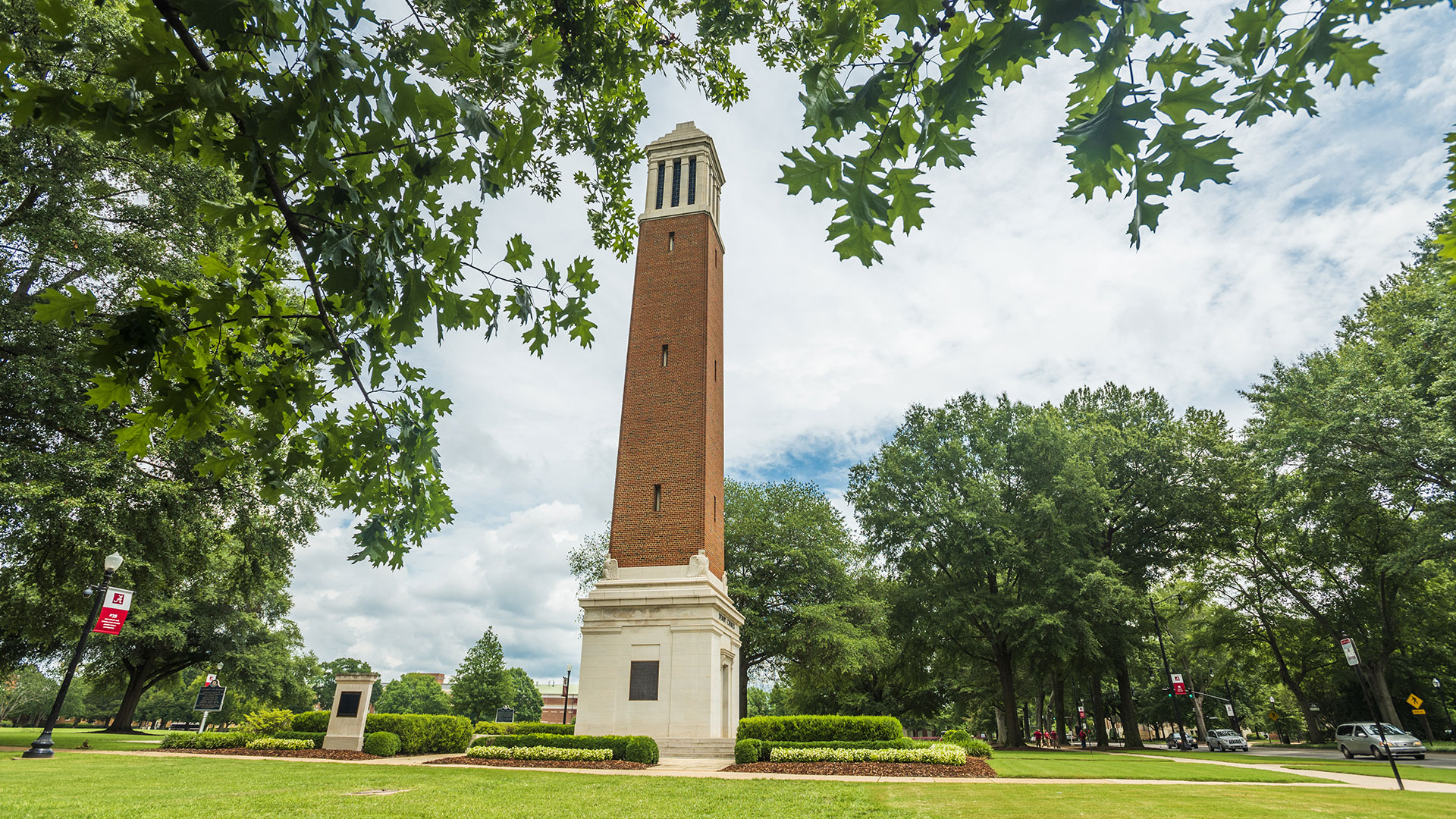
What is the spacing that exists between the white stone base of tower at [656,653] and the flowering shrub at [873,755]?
385 centimetres

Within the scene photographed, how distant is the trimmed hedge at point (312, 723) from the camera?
21.4 meters

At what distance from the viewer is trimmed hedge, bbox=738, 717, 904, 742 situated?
18344 mm

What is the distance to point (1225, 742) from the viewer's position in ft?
122

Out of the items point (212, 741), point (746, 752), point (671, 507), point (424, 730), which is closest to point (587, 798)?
point (746, 752)

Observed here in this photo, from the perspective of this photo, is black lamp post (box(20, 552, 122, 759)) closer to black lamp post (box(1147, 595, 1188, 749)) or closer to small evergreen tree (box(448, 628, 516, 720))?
small evergreen tree (box(448, 628, 516, 720))

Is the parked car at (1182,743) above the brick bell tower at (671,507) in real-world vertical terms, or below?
below

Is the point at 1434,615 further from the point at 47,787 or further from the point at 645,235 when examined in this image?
the point at 47,787

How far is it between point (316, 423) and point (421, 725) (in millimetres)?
20465

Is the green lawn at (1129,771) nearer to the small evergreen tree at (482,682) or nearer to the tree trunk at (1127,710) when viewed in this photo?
the tree trunk at (1127,710)

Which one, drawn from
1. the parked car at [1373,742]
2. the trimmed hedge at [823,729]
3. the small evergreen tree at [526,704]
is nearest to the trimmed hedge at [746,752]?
the trimmed hedge at [823,729]

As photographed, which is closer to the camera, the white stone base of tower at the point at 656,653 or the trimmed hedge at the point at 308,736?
the trimmed hedge at the point at 308,736

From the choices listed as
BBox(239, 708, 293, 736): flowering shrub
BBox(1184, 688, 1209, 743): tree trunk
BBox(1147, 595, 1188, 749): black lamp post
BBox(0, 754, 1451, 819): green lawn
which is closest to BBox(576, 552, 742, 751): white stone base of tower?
BBox(0, 754, 1451, 819): green lawn

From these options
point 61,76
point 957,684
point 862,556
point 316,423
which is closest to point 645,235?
point 61,76

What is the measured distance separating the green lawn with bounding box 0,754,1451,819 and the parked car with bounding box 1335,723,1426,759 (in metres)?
16.8
